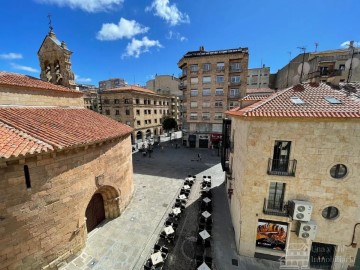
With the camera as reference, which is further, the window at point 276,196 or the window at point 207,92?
the window at point 207,92

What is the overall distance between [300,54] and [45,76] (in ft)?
140

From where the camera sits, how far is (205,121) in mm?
32844

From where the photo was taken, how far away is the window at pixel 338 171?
8.09m

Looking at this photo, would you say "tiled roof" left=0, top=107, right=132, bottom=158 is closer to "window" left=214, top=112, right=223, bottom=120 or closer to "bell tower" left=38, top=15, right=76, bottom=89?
"bell tower" left=38, top=15, right=76, bottom=89

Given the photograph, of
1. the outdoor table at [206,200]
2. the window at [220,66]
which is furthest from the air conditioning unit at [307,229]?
the window at [220,66]

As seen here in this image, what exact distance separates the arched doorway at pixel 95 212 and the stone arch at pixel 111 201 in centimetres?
28

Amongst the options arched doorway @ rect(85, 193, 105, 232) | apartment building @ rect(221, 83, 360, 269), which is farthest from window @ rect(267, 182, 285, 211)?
arched doorway @ rect(85, 193, 105, 232)

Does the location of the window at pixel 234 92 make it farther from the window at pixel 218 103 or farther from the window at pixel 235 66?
the window at pixel 235 66

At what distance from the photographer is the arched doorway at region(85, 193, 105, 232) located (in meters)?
11.6

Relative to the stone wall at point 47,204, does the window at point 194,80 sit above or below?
above

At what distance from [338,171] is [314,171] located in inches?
43.1

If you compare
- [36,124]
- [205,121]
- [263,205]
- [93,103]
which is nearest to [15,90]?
[36,124]

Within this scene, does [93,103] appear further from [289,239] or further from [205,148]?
[289,239]

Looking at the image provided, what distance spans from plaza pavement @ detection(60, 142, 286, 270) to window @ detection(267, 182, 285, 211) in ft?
11.2
